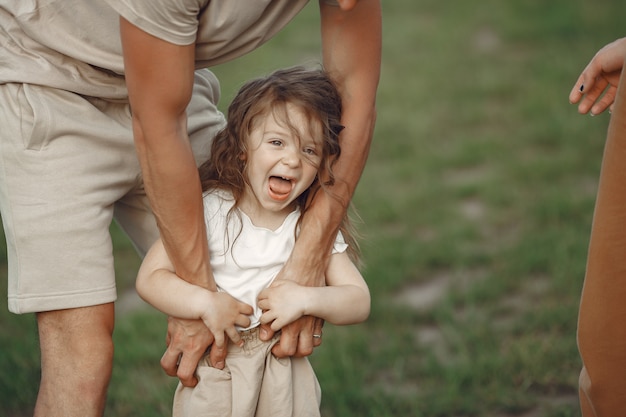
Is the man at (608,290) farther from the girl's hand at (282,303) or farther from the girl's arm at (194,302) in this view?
the girl's arm at (194,302)

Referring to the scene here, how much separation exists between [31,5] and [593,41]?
5797mm

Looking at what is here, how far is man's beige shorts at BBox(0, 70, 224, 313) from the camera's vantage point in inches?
105

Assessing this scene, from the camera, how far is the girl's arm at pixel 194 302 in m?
2.48

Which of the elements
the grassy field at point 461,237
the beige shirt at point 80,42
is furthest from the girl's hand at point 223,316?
the grassy field at point 461,237

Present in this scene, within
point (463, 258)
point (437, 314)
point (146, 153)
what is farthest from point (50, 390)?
point (463, 258)

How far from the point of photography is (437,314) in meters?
4.37

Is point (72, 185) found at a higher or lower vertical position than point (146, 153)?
lower

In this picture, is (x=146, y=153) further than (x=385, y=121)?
No

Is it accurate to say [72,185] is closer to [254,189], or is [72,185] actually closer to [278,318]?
[254,189]

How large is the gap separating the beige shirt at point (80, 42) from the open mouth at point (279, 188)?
38cm

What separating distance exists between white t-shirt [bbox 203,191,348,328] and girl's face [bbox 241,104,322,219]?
10 centimetres

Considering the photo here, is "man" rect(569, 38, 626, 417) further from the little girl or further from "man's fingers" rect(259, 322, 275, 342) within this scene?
"man's fingers" rect(259, 322, 275, 342)

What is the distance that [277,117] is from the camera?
2529mm

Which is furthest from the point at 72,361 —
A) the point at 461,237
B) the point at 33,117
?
the point at 461,237
